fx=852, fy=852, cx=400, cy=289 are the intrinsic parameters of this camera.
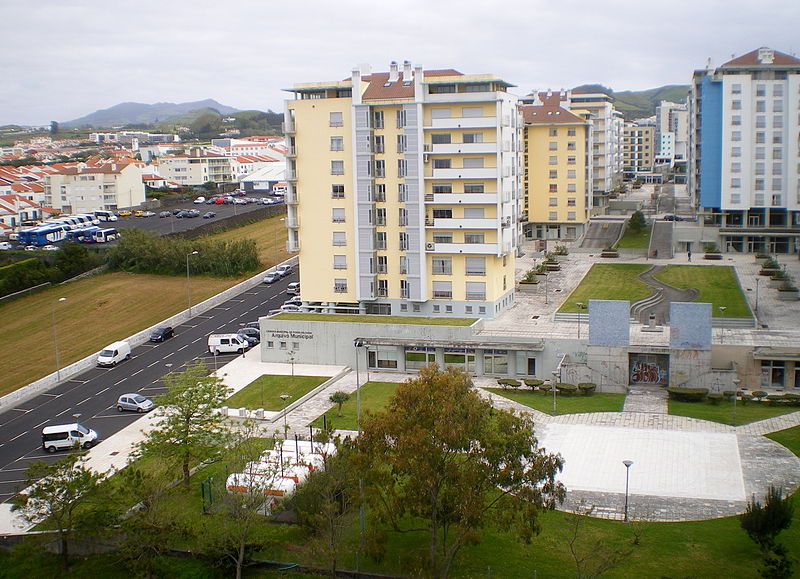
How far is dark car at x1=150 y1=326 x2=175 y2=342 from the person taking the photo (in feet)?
210

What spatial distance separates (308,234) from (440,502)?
118 ft

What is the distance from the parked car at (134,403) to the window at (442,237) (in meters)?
21.4

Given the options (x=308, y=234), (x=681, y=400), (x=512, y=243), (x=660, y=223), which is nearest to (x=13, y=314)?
(x=308, y=234)

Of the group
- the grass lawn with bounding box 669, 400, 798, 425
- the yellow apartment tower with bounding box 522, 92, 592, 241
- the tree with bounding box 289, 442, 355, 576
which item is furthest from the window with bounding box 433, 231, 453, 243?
the yellow apartment tower with bounding box 522, 92, 592, 241

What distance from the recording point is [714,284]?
69.0 m

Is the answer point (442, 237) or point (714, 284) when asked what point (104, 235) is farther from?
point (714, 284)

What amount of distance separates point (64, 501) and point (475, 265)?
3306 centimetres

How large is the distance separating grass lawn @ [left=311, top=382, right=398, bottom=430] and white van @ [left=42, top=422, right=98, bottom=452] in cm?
1179

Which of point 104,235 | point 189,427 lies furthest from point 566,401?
point 104,235

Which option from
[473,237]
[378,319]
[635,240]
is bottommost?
[378,319]

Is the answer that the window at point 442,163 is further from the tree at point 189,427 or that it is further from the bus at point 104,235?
the bus at point 104,235

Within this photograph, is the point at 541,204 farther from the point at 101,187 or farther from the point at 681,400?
the point at 101,187

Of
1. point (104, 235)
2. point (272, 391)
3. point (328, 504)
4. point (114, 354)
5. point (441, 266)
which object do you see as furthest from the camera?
point (104, 235)

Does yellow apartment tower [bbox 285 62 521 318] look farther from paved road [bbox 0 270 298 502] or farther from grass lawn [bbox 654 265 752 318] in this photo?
grass lawn [bbox 654 265 752 318]
